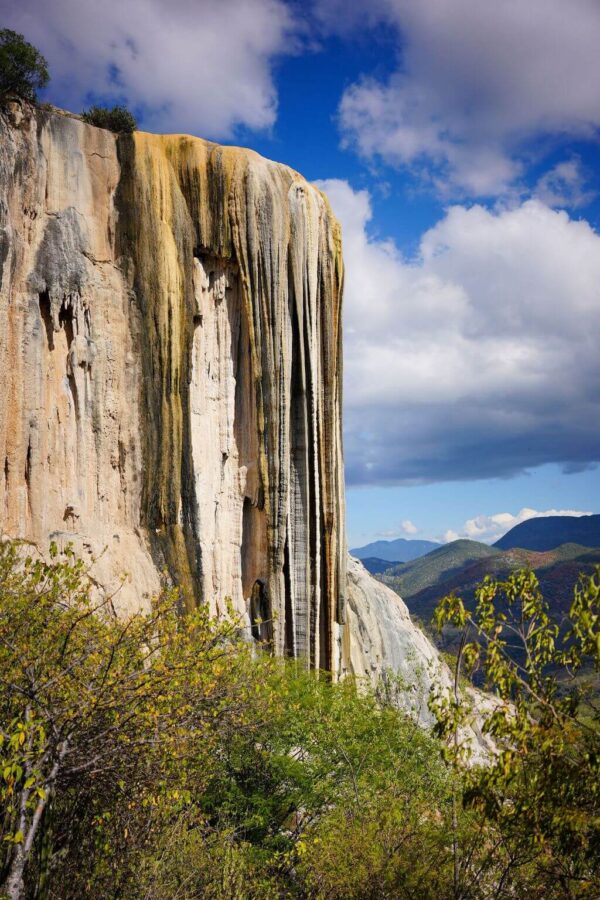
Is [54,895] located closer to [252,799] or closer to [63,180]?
[252,799]

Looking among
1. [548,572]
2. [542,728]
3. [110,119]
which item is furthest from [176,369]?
[548,572]

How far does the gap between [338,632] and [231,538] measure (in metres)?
6.88

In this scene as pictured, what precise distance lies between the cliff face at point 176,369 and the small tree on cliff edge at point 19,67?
111 centimetres

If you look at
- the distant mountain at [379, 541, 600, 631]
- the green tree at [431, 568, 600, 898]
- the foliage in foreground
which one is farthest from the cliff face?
the distant mountain at [379, 541, 600, 631]

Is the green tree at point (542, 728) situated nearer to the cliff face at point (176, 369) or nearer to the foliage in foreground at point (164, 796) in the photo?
the foliage in foreground at point (164, 796)

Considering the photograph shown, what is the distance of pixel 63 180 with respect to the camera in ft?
74.9

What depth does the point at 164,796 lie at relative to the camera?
1034 centimetres

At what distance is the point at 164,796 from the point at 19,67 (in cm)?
2292

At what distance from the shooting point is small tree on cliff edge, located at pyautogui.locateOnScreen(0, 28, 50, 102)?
22500mm

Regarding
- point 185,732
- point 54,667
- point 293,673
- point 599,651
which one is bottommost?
point 293,673

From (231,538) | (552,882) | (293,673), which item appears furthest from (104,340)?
(552,882)

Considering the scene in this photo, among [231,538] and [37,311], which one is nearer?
[37,311]

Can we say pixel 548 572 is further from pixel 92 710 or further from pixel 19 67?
pixel 92 710

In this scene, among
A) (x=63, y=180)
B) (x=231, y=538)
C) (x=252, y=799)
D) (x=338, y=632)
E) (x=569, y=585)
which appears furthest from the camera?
(x=569, y=585)
